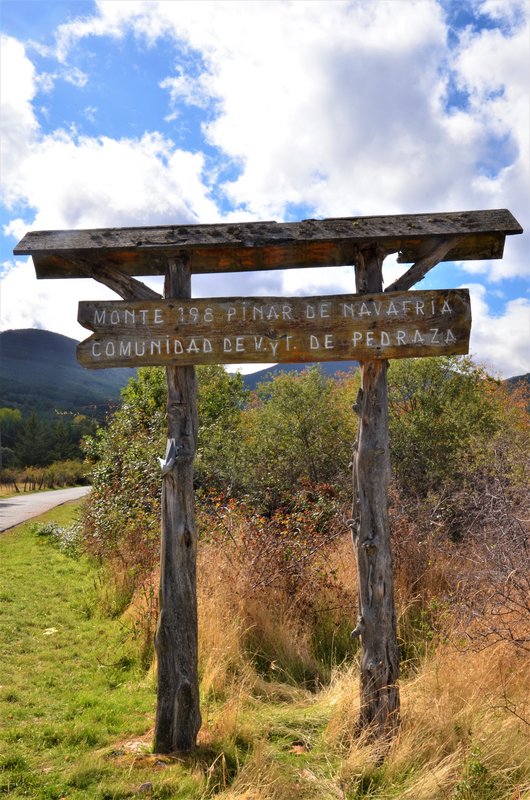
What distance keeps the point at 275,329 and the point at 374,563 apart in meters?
1.88

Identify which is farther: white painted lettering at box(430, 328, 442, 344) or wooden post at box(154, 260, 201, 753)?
white painted lettering at box(430, 328, 442, 344)

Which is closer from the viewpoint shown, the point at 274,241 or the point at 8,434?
the point at 274,241

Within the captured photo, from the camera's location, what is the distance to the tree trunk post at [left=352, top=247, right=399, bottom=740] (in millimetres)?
4305

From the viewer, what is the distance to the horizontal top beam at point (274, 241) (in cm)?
453

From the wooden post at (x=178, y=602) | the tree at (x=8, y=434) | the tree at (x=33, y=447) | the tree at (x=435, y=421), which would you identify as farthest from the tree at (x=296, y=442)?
the tree at (x=33, y=447)

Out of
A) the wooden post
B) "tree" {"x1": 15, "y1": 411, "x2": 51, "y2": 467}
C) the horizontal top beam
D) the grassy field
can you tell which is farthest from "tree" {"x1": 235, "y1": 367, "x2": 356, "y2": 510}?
"tree" {"x1": 15, "y1": 411, "x2": 51, "y2": 467}

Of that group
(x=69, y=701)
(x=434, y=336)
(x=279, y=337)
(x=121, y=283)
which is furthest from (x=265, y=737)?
(x=121, y=283)

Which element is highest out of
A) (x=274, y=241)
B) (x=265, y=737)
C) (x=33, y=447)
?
(x=33, y=447)

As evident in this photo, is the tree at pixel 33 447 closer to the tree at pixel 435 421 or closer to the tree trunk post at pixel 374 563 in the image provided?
the tree at pixel 435 421

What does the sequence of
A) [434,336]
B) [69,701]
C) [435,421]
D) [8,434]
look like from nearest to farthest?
1. [434,336]
2. [69,701]
3. [435,421]
4. [8,434]

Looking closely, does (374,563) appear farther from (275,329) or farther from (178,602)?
(275,329)

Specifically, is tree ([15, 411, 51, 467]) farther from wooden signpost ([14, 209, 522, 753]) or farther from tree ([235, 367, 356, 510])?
wooden signpost ([14, 209, 522, 753])

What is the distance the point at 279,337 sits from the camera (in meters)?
4.57

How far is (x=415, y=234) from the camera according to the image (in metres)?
4.49
